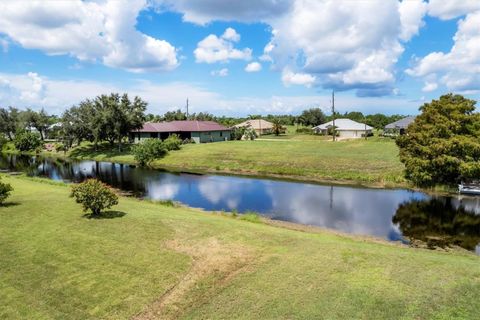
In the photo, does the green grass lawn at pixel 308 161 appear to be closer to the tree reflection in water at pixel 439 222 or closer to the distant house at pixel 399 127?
the tree reflection in water at pixel 439 222

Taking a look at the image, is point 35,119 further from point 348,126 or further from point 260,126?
point 348,126

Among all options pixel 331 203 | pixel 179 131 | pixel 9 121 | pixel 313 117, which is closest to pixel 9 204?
pixel 331 203

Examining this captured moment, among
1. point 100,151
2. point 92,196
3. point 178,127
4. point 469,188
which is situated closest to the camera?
point 92,196

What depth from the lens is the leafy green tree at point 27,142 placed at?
81.9 m

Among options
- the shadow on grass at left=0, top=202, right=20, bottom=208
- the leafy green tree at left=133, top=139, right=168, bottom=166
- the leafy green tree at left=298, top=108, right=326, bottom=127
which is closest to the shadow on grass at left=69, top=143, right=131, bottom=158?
the leafy green tree at left=133, top=139, right=168, bottom=166

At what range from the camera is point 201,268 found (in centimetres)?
1316

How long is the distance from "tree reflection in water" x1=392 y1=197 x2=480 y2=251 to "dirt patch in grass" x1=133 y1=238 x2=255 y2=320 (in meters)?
13.1

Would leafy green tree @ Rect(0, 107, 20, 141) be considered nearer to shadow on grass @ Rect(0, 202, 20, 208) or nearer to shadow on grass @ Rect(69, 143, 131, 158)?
shadow on grass @ Rect(69, 143, 131, 158)

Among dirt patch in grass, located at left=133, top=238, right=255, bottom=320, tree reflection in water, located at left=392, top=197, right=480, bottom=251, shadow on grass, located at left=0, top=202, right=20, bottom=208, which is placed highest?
shadow on grass, located at left=0, top=202, right=20, bottom=208

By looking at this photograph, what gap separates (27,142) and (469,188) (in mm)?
85883

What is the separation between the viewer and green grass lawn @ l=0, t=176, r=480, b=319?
402 inches

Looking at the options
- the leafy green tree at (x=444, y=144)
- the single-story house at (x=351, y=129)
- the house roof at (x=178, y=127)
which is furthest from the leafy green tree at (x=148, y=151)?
the single-story house at (x=351, y=129)

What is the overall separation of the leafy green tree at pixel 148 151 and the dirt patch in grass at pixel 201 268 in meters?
45.8

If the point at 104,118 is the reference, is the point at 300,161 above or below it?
below
